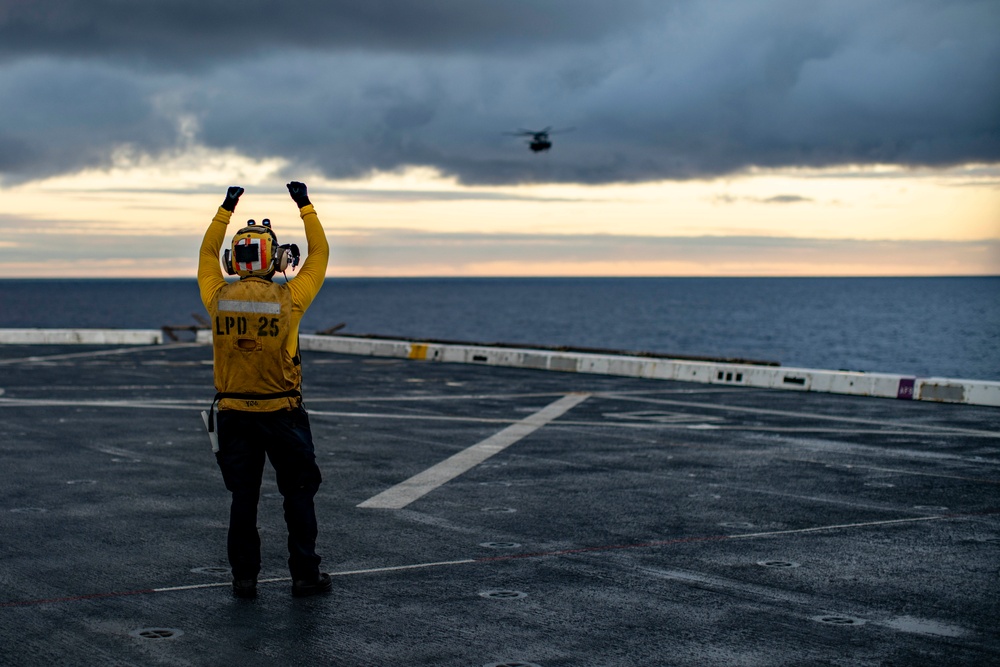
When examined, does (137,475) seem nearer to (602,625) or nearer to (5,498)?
(5,498)

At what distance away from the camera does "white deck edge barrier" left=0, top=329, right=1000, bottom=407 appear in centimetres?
1906

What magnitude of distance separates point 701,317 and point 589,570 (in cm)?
15105

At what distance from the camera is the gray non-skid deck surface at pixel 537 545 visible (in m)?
5.99

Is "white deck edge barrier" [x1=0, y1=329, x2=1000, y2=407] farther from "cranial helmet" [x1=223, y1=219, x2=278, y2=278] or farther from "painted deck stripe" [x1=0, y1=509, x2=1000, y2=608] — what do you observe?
"cranial helmet" [x1=223, y1=219, x2=278, y2=278]

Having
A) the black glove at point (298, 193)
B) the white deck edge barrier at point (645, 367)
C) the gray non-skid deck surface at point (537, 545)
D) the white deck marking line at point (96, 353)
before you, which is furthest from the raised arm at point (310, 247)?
the white deck marking line at point (96, 353)

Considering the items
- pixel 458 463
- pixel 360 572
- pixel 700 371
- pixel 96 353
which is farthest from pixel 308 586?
pixel 96 353

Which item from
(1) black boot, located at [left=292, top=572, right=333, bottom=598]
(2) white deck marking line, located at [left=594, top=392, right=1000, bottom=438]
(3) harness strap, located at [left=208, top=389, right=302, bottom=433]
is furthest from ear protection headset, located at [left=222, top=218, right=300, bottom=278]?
(2) white deck marking line, located at [left=594, top=392, right=1000, bottom=438]

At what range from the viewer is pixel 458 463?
12.2m

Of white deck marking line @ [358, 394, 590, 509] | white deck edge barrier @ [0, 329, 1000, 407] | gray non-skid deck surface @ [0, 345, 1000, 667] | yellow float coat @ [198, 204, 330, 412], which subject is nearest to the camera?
gray non-skid deck surface @ [0, 345, 1000, 667]

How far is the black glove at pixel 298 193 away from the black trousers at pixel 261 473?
128 cm

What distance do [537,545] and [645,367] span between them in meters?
15.6

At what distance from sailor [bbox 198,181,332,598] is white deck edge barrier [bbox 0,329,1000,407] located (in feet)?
45.5

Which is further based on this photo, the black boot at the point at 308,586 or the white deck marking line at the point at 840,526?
the white deck marking line at the point at 840,526

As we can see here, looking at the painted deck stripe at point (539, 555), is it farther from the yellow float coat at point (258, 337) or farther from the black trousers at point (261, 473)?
the yellow float coat at point (258, 337)
